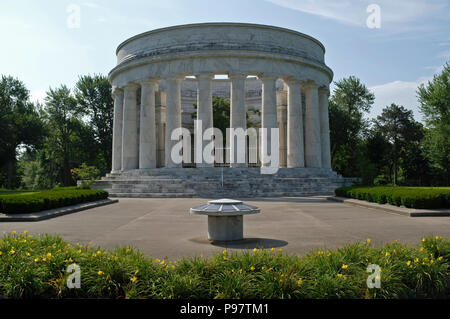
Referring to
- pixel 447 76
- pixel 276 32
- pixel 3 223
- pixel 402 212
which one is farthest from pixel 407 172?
pixel 3 223

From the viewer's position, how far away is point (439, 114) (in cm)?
7350

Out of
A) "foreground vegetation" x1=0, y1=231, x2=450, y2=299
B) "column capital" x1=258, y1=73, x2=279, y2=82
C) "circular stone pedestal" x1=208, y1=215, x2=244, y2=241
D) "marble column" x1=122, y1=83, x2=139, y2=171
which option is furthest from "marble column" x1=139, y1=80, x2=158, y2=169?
"foreground vegetation" x1=0, y1=231, x2=450, y2=299

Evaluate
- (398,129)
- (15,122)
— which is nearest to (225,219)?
(15,122)

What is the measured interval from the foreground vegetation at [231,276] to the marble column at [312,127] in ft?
150

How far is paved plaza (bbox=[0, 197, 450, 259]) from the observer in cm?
1362

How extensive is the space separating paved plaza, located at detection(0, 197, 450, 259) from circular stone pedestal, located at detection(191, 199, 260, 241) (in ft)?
1.59

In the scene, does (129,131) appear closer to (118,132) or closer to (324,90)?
(118,132)

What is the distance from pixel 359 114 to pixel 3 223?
8286cm

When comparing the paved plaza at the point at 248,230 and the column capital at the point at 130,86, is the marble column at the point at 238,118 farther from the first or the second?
the paved plaza at the point at 248,230

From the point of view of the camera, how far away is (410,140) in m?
94.9

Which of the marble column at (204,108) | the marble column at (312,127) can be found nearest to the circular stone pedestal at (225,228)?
the marble column at (204,108)

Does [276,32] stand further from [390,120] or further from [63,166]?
[63,166]

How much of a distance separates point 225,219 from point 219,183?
27118 millimetres
